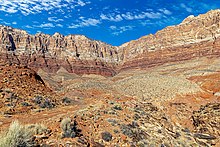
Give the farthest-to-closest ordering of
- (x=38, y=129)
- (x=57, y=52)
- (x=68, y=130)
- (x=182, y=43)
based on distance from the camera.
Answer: (x=57, y=52), (x=182, y=43), (x=68, y=130), (x=38, y=129)

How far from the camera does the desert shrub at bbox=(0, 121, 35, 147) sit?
7.20m

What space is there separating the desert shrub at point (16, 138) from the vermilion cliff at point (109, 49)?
68.4 metres

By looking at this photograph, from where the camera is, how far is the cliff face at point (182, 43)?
77062 millimetres

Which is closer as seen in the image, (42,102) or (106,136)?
(106,136)

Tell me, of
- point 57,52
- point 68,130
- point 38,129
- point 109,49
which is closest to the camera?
point 38,129

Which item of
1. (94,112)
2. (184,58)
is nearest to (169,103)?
(94,112)

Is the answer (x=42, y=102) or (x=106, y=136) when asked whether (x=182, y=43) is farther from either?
(x=106, y=136)

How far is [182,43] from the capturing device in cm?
8594

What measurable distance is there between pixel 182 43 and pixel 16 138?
8387 centimetres

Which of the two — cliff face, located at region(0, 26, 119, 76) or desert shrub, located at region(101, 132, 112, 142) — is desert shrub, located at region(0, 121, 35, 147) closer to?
desert shrub, located at region(101, 132, 112, 142)

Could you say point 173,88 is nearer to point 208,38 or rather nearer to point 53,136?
point 53,136

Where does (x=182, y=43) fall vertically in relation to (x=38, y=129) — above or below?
above

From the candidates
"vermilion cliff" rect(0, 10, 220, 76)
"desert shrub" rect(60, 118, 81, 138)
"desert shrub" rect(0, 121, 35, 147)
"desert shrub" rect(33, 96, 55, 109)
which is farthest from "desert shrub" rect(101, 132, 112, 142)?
"vermilion cliff" rect(0, 10, 220, 76)

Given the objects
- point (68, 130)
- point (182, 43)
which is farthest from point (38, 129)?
point (182, 43)
